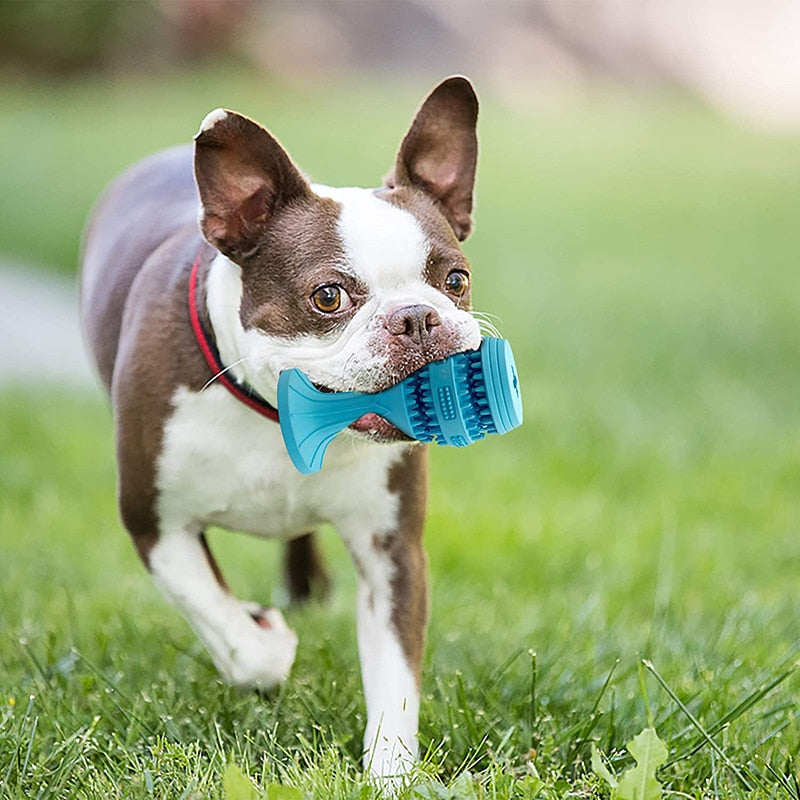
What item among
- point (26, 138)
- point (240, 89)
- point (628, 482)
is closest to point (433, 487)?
point (628, 482)

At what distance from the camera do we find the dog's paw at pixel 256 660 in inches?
118

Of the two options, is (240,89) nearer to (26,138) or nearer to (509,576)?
(26,138)

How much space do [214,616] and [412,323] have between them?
885 millimetres

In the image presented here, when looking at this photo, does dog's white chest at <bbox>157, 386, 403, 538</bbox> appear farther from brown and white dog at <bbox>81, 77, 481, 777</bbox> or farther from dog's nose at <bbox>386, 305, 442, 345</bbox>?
dog's nose at <bbox>386, 305, 442, 345</bbox>

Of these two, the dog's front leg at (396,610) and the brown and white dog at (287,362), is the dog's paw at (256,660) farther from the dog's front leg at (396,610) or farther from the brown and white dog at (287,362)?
the dog's front leg at (396,610)

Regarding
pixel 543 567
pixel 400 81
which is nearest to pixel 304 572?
pixel 543 567

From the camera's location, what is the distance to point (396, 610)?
9.82 feet

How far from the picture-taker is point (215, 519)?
3.07m

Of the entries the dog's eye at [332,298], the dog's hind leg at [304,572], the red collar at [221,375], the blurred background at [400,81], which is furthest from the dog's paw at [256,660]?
the blurred background at [400,81]

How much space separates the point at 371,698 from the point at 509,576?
1.53 metres

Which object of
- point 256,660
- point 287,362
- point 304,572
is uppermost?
point 287,362

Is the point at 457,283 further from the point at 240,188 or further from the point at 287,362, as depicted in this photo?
the point at 240,188

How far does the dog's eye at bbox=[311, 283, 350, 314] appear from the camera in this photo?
271 cm

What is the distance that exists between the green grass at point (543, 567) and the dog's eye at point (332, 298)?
85cm
